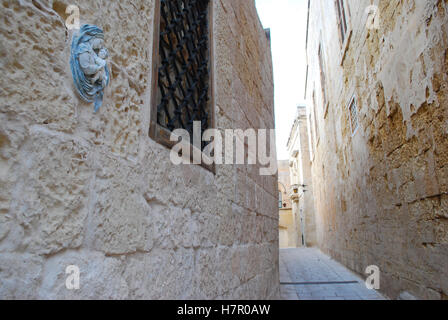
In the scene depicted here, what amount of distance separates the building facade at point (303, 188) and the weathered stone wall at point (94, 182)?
555 inches

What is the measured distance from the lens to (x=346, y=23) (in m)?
5.72

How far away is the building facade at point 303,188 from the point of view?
1526 cm

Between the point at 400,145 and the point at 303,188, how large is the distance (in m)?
13.2

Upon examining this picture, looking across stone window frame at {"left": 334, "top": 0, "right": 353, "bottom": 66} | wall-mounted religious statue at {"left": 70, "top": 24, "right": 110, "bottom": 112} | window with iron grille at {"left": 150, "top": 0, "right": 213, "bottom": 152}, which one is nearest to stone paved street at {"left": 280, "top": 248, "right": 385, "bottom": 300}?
window with iron grille at {"left": 150, "top": 0, "right": 213, "bottom": 152}

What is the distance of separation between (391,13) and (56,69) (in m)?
3.51

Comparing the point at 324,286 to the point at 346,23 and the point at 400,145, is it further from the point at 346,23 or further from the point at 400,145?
the point at 346,23

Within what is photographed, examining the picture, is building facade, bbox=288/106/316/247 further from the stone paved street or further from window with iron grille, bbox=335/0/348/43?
window with iron grille, bbox=335/0/348/43

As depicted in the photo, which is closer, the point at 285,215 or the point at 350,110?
the point at 350,110

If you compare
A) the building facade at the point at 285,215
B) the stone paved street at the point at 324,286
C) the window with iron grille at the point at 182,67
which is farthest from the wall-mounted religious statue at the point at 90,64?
the building facade at the point at 285,215

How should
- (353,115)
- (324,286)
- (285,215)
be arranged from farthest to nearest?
(285,215)
(353,115)
(324,286)

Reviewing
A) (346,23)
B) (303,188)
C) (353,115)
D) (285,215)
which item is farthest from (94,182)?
(285,215)

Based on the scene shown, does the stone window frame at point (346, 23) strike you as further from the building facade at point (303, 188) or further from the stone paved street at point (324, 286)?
the building facade at point (303, 188)

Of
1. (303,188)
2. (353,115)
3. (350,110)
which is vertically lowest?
(303,188)
